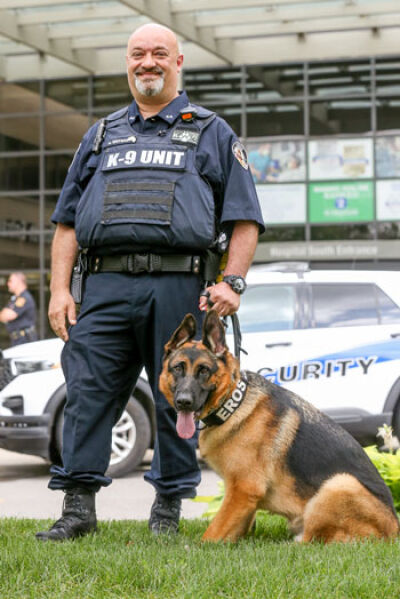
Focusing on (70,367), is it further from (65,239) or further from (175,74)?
(175,74)

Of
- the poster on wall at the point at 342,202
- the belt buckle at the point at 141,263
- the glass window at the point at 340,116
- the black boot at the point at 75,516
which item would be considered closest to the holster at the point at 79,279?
→ the belt buckle at the point at 141,263

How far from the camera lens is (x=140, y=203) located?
426 cm

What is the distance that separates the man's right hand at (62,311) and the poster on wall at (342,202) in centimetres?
1758

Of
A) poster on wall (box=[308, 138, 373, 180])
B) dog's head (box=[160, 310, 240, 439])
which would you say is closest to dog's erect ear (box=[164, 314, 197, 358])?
dog's head (box=[160, 310, 240, 439])

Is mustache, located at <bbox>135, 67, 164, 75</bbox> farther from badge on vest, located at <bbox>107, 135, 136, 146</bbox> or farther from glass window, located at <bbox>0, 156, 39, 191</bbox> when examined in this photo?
glass window, located at <bbox>0, 156, 39, 191</bbox>

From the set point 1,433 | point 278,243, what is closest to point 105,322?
point 1,433

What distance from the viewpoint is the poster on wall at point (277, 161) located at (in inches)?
861

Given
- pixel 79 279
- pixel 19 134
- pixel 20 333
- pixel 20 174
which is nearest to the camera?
pixel 79 279

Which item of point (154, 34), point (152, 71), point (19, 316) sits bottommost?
point (19, 316)

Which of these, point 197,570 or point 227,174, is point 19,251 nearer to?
point 227,174

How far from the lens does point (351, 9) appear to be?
18.1 meters

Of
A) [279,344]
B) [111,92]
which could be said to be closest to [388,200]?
[111,92]

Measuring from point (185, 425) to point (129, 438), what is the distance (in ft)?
14.1

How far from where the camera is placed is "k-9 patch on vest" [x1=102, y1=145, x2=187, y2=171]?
4301mm
